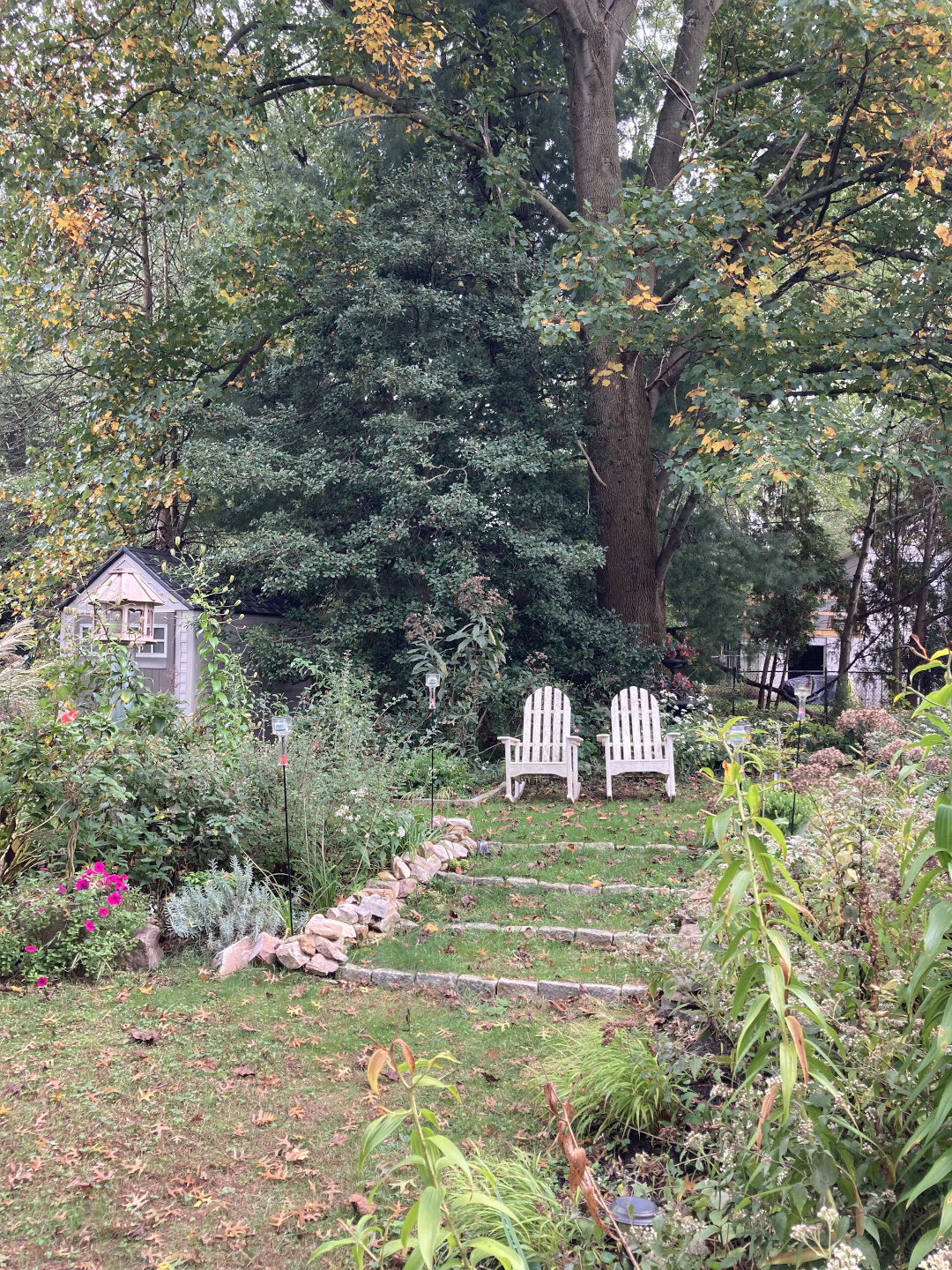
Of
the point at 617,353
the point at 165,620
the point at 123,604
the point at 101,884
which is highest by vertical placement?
the point at 617,353

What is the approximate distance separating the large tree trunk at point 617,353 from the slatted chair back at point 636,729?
83.7 inches

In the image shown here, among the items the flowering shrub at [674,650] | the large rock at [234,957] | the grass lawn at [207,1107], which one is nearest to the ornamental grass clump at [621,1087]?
the grass lawn at [207,1107]

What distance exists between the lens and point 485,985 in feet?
12.9

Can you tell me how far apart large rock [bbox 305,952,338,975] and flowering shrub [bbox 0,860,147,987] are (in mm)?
796

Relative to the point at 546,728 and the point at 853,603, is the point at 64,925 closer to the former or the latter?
the point at 546,728

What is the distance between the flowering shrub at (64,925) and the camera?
3869 mm

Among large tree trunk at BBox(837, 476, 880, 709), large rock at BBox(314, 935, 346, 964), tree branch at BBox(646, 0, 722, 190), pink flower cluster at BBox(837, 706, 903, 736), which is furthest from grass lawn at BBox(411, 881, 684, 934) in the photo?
large tree trunk at BBox(837, 476, 880, 709)

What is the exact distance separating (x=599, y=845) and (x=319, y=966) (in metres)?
2.80

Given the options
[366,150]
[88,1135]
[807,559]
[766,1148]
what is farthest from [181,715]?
[807,559]

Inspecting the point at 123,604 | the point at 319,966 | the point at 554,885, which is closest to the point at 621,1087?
the point at 319,966

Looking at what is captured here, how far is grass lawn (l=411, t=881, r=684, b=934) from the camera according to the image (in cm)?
472

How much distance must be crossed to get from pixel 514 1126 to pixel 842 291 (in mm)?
11564

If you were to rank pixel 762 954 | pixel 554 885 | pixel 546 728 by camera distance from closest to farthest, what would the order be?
pixel 762 954 → pixel 554 885 → pixel 546 728

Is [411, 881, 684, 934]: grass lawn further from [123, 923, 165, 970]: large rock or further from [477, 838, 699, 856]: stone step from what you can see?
[123, 923, 165, 970]: large rock
